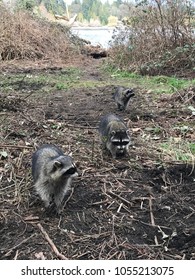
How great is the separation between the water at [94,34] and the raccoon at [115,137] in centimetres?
1450

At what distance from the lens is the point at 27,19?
A: 16.7 meters

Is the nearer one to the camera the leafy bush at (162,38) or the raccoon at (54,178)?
the raccoon at (54,178)

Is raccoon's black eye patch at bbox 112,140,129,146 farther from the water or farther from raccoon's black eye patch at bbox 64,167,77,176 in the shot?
the water

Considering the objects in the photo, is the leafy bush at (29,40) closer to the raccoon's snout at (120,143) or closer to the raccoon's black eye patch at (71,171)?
the raccoon's snout at (120,143)

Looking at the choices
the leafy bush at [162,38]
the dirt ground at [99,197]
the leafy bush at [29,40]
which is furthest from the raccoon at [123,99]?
the leafy bush at [29,40]

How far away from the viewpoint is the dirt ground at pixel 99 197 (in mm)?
3488

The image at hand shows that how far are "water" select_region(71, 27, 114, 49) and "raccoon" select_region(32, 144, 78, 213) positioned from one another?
1617 centimetres

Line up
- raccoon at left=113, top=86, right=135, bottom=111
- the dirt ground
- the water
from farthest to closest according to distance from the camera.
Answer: the water, raccoon at left=113, top=86, right=135, bottom=111, the dirt ground

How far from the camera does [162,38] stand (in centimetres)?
1280

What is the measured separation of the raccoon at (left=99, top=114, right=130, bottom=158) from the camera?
17.0 ft

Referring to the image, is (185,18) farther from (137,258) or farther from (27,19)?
(137,258)

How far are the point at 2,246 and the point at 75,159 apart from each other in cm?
170

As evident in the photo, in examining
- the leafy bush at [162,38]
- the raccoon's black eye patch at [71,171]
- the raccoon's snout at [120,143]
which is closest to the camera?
the raccoon's black eye patch at [71,171]

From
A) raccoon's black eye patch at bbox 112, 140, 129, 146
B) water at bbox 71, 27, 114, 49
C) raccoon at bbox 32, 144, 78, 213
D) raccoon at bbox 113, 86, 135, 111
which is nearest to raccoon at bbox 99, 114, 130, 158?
raccoon's black eye patch at bbox 112, 140, 129, 146
